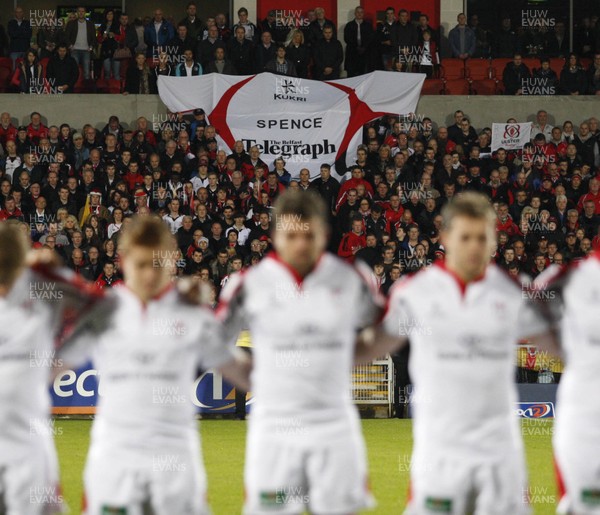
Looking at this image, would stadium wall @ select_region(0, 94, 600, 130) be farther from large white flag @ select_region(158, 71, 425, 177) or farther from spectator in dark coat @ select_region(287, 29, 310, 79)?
spectator in dark coat @ select_region(287, 29, 310, 79)

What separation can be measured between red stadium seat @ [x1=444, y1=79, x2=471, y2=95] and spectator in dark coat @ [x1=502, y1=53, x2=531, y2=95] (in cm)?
100

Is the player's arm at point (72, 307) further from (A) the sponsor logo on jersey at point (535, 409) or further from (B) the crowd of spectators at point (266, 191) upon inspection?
(B) the crowd of spectators at point (266, 191)

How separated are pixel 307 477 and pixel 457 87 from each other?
900 inches

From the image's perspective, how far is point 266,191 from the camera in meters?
23.1

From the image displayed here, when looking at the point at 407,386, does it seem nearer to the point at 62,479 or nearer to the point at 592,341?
the point at 62,479

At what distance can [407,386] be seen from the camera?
18.1m

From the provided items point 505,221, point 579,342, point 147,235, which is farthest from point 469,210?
point 505,221

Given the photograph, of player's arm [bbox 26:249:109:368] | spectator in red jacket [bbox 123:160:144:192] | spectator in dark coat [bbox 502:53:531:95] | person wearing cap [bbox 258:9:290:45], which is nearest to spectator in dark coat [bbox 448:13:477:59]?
spectator in dark coat [bbox 502:53:531:95]

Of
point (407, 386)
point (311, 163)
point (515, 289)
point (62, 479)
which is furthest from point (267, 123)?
point (515, 289)

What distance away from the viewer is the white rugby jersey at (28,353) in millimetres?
6500

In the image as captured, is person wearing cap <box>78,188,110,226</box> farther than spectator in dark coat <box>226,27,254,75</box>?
No

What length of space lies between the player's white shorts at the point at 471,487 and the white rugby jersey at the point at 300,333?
0.53 m

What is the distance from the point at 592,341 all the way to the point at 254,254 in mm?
14028

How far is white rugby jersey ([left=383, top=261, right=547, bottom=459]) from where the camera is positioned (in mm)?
6383
